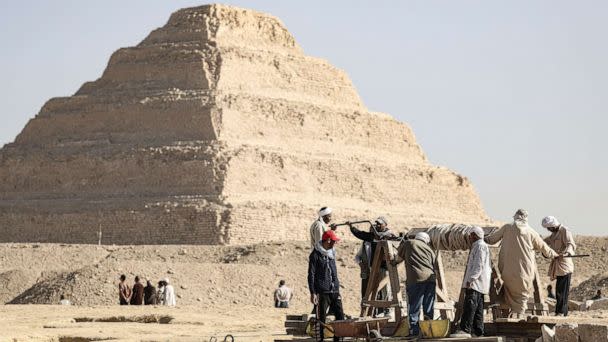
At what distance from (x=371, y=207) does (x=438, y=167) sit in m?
10.6

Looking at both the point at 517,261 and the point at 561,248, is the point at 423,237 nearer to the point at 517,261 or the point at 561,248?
the point at 517,261

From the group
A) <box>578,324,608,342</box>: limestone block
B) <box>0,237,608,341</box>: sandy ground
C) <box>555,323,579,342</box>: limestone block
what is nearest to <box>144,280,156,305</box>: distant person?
<box>0,237,608,341</box>: sandy ground

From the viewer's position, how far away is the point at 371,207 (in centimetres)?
7488

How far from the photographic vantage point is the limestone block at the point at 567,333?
53.5ft

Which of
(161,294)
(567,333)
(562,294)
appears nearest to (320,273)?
(567,333)

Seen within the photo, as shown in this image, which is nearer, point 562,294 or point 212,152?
point 562,294

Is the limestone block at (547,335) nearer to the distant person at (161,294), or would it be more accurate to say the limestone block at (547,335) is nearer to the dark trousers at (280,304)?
the dark trousers at (280,304)

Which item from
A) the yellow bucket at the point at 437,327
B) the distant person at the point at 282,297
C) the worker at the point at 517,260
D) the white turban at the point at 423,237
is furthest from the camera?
the distant person at the point at 282,297

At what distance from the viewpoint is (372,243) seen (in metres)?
20.9

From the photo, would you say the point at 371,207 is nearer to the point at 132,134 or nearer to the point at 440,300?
the point at 132,134

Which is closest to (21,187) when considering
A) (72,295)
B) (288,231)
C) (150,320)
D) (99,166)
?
(99,166)

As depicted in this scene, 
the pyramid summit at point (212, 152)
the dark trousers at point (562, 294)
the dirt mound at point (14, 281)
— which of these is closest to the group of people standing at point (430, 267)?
the dark trousers at point (562, 294)

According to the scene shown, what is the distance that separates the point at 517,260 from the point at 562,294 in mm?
2717

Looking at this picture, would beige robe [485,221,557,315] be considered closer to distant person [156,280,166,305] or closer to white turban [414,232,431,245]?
white turban [414,232,431,245]
